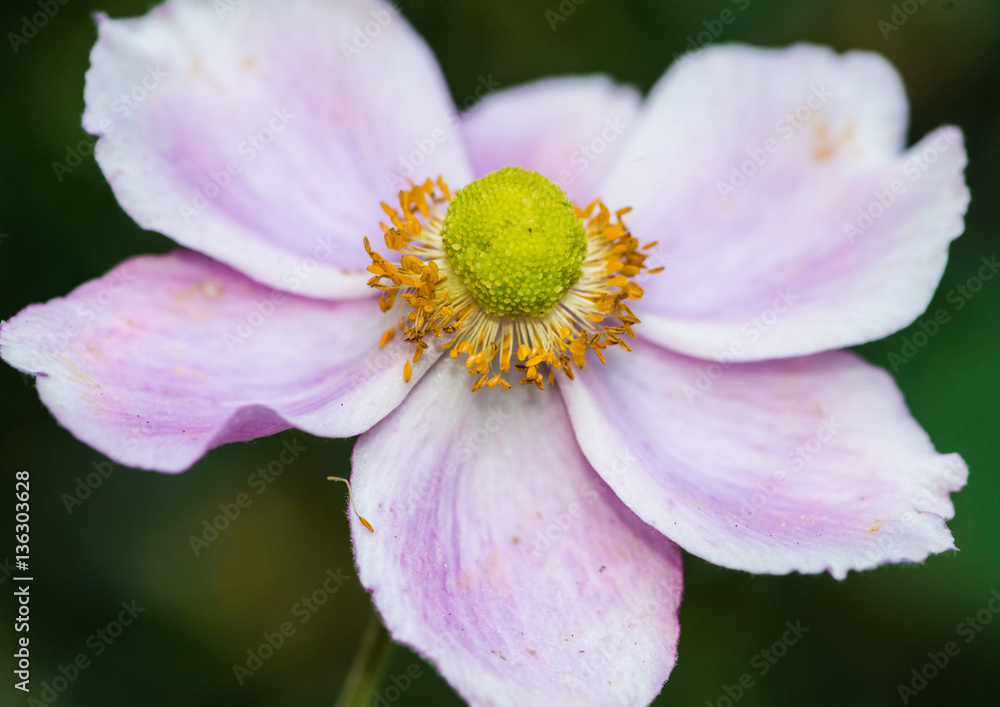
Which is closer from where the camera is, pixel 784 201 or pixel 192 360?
pixel 192 360

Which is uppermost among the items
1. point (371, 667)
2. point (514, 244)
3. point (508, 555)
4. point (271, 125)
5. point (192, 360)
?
point (271, 125)

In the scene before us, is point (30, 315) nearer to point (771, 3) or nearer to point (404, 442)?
point (404, 442)

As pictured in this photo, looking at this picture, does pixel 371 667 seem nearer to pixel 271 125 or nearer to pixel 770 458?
pixel 770 458

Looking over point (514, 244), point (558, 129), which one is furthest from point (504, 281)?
point (558, 129)

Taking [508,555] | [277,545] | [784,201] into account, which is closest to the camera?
[508,555]

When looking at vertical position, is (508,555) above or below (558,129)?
below

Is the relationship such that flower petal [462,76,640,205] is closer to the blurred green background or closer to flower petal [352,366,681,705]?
the blurred green background

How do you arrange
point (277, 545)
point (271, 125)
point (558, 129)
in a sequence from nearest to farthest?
1. point (271, 125)
2. point (558, 129)
3. point (277, 545)
